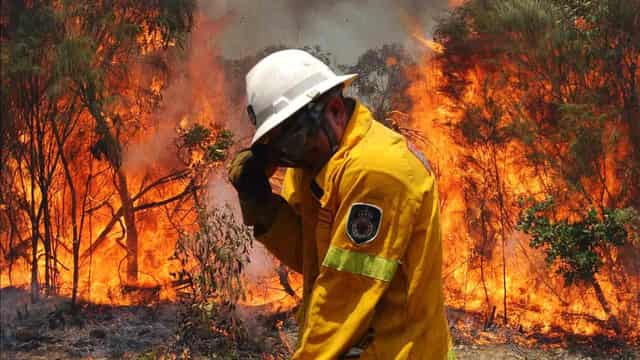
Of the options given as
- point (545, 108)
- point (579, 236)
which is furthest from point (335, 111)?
point (545, 108)

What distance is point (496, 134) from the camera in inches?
286

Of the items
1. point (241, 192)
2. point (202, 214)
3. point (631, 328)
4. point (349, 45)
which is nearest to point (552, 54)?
point (349, 45)

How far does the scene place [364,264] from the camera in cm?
180

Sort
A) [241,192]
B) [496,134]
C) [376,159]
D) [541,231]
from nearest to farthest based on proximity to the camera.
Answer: [376,159] → [241,192] → [541,231] → [496,134]

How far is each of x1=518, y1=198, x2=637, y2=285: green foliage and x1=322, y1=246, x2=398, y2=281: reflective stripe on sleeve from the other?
5.36 m


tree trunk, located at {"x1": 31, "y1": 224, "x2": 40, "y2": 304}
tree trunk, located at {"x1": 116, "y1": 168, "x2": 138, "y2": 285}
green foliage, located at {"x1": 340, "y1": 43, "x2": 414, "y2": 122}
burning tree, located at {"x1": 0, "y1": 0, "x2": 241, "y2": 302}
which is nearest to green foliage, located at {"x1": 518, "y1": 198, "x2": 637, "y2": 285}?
green foliage, located at {"x1": 340, "y1": 43, "x2": 414, "y2": 122}

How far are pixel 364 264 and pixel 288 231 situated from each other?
0.52m

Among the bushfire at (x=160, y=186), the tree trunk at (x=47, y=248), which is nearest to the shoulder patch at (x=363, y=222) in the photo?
the bushfire at (x=160, y=186)

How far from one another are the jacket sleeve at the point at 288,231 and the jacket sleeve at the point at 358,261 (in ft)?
1.49

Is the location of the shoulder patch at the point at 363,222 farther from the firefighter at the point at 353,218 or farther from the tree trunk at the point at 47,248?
the tree trunk at the point at 47,248

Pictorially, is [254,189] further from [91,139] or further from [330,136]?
[91,139]

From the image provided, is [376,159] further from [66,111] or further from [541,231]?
[66,111]

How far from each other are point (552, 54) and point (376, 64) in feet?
5.76

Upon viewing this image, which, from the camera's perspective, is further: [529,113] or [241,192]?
[529,113]
